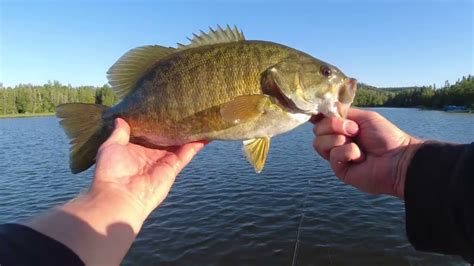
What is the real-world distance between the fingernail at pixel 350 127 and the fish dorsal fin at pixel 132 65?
81.0 inches

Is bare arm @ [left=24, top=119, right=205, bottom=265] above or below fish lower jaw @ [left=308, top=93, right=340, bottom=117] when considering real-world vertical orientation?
below

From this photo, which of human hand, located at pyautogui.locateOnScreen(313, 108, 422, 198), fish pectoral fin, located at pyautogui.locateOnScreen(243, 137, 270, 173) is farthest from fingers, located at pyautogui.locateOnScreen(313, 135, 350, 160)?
fish pectoral fin, located at pyautogui.locateOnScreen(243, 137, 270, 173)

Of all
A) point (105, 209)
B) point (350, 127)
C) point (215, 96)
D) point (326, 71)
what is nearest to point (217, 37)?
point (215, 96)

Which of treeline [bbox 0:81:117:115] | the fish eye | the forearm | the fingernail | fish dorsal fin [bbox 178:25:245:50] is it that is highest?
treeline [bbox 0:81:117:115]

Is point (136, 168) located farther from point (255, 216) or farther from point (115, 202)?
point (255, 216)

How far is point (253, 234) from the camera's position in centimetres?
1321

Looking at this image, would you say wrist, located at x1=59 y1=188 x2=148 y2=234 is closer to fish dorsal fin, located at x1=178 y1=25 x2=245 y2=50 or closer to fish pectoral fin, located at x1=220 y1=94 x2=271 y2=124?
fish pectoral fin, located at x1=220 y1=94 x2=271 y2=124

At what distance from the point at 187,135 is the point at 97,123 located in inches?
43.5

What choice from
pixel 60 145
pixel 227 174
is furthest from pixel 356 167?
pixel 60 145

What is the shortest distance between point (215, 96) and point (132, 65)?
1.20 meters

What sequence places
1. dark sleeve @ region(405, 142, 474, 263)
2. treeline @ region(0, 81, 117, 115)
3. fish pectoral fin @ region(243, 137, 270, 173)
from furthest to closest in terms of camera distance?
treeline @ region(0, 81, 117, 115) → fish pectoral fin @ region(243, 137, 270, 173) → dark sleeve @ region(405, 142, 474, 263)

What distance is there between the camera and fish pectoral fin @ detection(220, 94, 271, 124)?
368 centimetres

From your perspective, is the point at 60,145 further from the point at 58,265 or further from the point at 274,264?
the point at 58,265

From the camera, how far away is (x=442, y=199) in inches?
107
